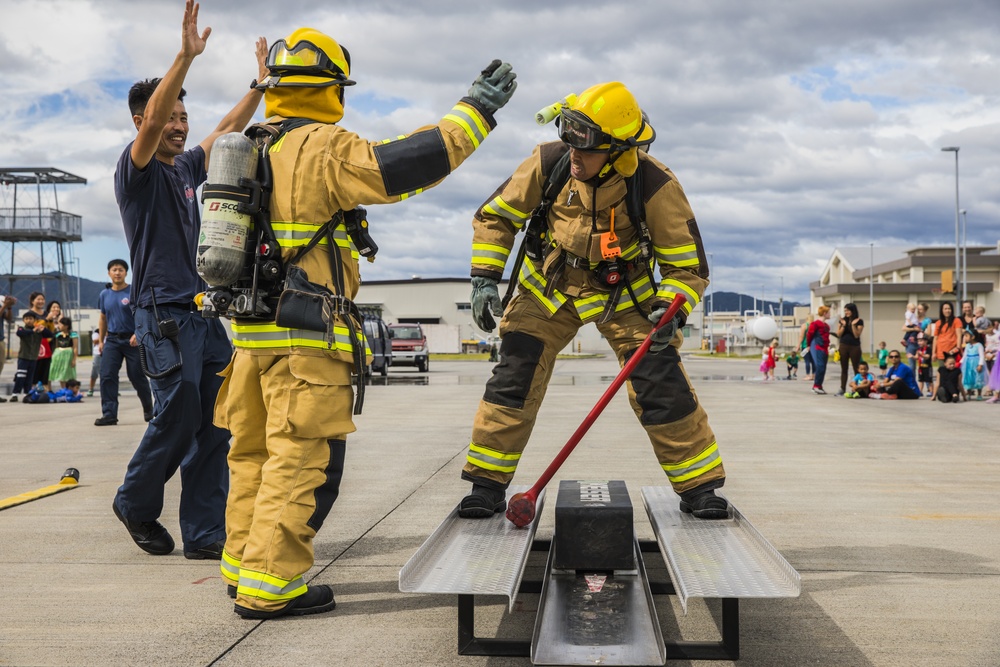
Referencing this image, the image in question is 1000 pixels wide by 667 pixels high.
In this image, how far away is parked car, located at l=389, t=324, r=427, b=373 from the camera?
1088 inches

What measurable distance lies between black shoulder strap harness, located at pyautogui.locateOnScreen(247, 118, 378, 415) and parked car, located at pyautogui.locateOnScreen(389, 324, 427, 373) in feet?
78.9

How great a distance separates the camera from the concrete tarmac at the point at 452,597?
2.99 metres

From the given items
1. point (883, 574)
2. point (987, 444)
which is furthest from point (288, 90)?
point (987, 444)

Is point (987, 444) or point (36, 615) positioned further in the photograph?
point (987, 444)

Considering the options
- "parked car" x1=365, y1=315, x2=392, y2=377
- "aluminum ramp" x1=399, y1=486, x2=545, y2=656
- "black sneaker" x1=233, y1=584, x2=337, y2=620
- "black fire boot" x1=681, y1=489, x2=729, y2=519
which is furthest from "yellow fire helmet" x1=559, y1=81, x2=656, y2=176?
"parked car" x1=365, y1=315, x2=392, y2=377

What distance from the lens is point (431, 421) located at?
1092 centimetres

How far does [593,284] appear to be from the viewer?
4.03 meters

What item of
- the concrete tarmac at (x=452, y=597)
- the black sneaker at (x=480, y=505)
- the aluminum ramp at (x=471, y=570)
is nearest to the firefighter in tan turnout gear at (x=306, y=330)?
the concrete tarmac at (x=452, y=597)

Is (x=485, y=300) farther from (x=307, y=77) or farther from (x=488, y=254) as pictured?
(x=307, y=77)

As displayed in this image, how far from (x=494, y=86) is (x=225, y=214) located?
1.04 meters

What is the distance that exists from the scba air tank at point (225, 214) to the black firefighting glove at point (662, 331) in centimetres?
166

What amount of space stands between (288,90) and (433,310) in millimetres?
74628

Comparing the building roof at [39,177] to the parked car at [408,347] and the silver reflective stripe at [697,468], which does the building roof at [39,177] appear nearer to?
the parked car at [408,347]

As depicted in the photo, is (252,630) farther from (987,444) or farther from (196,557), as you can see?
(987,444)
